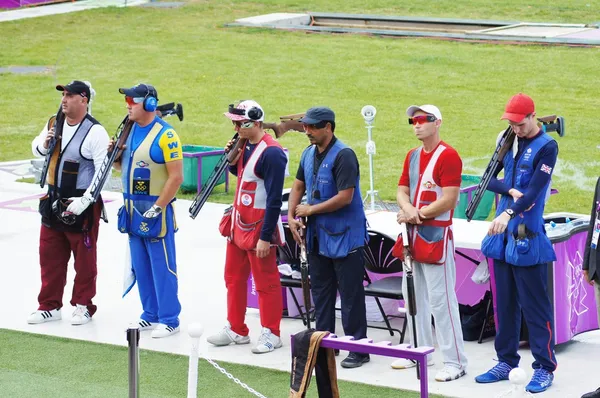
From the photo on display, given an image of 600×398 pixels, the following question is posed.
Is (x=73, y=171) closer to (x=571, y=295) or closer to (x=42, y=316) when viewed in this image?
(x=42, y=316)

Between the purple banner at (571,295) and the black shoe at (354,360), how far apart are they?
1.47m

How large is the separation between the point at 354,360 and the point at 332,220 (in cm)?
106

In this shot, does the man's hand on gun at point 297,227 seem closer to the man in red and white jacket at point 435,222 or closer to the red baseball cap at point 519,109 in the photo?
the man in red and white jacket at point 435,222

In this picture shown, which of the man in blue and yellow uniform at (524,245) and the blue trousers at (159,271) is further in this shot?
the blue trousers at (159,271)

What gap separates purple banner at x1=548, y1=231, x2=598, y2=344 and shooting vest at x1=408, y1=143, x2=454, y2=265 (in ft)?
3.33

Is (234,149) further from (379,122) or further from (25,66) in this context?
(25,66)

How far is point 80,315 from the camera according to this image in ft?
33.5

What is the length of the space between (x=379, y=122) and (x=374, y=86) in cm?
346

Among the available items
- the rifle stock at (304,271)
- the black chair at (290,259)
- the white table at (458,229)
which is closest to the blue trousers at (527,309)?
the white table at (458,229)

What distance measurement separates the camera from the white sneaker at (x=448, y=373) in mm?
8526

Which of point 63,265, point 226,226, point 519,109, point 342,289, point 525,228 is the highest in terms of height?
point 519,109

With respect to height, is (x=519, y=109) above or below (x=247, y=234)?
above

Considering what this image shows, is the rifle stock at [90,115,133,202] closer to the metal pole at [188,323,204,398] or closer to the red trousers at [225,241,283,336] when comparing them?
the red trousers at [225,241,283,336]

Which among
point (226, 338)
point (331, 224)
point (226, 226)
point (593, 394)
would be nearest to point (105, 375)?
point (226, 338)
